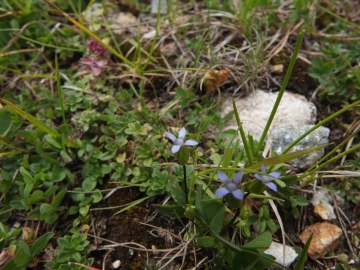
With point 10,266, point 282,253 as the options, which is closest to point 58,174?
point 10,266

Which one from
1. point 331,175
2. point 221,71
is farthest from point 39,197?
point 331,175

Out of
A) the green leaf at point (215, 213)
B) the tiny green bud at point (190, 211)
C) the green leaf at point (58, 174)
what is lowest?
the green leaf at point (58, 174)

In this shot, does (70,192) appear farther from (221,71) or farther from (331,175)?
(331,175)

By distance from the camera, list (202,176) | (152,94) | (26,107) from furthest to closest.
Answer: (152,94) → (26,107) → (202,176)

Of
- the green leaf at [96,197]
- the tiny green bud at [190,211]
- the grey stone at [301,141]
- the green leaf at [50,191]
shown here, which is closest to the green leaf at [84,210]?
the green leaf at [96,197]

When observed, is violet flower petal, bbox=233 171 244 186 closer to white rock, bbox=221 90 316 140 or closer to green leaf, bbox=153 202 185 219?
green leaf, bbox=153 202 185 219

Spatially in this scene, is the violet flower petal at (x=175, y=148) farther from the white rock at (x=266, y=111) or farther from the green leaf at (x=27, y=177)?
the green leaf at (x=27, y=177)
